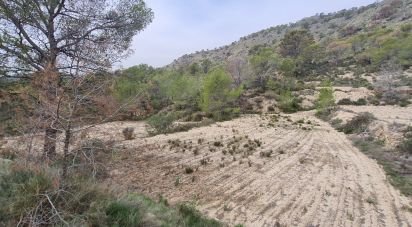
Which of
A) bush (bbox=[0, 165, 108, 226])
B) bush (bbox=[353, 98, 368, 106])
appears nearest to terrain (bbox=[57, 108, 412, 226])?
bush (bbox=[0, 165, 108, 226])

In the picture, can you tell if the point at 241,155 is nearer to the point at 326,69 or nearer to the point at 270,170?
the point at 270,170

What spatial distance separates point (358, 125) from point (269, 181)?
14138 mm

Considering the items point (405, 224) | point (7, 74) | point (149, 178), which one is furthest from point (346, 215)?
point (7, 74)

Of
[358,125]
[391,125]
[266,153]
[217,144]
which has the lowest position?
[266,153]

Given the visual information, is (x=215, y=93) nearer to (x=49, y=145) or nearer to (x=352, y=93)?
(x=352, y=93)

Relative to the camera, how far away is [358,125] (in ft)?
73.2

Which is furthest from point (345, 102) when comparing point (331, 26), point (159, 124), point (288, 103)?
point (331, 26)

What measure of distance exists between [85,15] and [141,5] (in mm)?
1987

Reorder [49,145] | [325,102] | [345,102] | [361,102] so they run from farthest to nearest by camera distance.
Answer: [345,102], [361,102], [325,102], [49,145]

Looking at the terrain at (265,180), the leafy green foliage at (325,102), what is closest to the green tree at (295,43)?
the leafy green foliage at (325,102)

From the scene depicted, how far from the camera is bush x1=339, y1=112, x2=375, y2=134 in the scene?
21.7 metres

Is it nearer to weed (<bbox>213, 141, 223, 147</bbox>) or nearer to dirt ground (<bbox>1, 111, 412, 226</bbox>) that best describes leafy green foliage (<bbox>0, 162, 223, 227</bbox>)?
dirt ground (<bbox>1, 111, 412, 226</bbox>)

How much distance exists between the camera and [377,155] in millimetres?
15320

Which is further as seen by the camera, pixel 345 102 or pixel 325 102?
pixel 345 102
